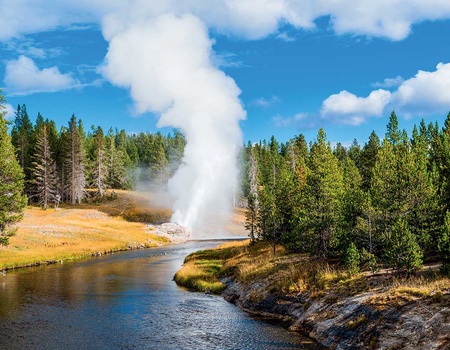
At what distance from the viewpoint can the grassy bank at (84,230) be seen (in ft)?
215

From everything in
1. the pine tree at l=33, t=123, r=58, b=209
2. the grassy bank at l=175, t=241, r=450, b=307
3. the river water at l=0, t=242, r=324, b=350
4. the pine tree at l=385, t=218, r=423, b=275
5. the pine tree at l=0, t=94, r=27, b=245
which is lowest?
the river water at l=0, t=242, r=324, b=350

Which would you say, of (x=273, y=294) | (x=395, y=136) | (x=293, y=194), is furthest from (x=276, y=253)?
(x=395, y=136)

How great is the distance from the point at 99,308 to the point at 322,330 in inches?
790

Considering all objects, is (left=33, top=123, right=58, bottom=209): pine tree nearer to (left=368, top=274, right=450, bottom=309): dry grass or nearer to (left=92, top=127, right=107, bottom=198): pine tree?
(left=92, top=127, right=107, bottom=198): pine tree

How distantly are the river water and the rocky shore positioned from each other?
190cm

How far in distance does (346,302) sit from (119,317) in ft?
59.6

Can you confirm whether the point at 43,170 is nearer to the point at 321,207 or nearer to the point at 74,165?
the point at 74,165

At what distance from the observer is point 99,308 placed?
36656mm

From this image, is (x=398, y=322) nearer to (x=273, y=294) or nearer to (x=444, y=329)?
(x=444, y=329)

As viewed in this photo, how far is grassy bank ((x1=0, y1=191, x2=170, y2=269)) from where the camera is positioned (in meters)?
65.4

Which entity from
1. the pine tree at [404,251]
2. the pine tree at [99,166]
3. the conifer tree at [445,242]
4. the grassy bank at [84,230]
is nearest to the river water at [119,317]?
the pine tree at [404,251]

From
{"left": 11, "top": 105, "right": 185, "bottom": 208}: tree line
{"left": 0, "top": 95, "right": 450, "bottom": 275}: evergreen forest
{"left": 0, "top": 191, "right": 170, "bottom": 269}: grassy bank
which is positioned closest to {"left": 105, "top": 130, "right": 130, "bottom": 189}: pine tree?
{"left": 11, "top": 105, "right": 185, "bottom": 208}: tree line

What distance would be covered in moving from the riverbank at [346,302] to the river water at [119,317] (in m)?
2.03

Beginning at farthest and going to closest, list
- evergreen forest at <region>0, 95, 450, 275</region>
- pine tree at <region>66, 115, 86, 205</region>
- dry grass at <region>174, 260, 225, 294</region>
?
pine tree at <region>66, 115, 86, 205</region>, dry grass at <region>174, 260, 225, 294</region>, evergreen forest at <region>0, 95, 450, 275</region>
